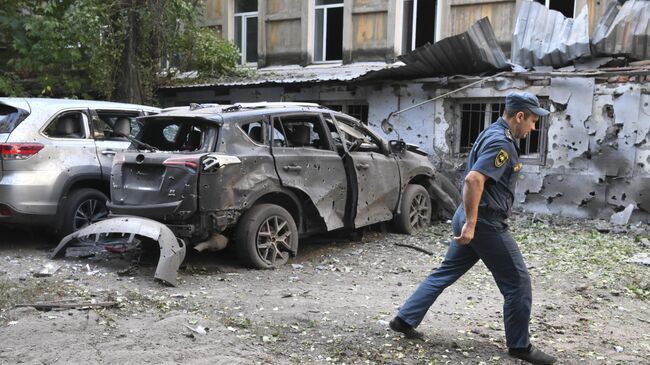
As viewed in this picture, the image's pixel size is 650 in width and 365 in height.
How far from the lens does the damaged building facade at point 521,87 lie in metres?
9.45

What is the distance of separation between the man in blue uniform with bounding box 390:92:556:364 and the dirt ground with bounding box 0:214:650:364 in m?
0.31

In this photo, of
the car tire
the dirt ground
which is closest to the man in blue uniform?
the dirt ground

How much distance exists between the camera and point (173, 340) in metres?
4.27

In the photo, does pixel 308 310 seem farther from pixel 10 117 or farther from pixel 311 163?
pixel 10 117

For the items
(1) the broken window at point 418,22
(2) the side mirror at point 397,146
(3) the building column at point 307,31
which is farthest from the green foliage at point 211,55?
(2) the side mirror at point 397,146

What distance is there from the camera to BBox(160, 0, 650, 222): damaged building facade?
9453 millimetres

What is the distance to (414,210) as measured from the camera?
345 inches

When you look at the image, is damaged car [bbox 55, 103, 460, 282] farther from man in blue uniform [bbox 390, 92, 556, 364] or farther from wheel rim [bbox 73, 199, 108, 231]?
man in blue uniform [bbox 390, 92, 556, 364]

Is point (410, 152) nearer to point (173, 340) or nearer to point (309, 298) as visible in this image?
point (309, 298)

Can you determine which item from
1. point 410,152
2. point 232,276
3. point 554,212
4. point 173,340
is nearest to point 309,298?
point 232,276

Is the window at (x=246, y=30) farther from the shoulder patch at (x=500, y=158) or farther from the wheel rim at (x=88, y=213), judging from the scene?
the shoulder patch at (x=500, y=158)

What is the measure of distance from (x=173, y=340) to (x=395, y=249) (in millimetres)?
4082

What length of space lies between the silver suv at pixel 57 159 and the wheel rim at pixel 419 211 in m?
4.06

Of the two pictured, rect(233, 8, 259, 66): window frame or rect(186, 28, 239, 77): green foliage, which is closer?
rect(186, 28, 239, 77): green foliage
